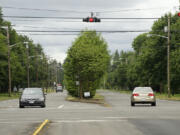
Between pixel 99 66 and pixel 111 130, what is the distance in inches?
1652

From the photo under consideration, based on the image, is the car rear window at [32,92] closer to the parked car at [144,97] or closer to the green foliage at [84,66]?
the parked car at [144,97]

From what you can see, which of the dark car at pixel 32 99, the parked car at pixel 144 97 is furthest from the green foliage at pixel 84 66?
the dark car at pixel 32 99

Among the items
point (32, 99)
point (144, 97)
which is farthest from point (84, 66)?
point (32, 99)

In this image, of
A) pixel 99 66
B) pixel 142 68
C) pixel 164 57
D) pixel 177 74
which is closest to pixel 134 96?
pixel 99 66

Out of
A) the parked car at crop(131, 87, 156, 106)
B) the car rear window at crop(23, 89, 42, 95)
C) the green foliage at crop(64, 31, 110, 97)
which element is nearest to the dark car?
the car rear window at crop(23, 89, 42, 95)

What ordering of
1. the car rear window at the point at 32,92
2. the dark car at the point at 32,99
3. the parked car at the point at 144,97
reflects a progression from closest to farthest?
the dark car at the point at 32,99
the car rear window at the point at 32,92
the parked car at the point at 144,97

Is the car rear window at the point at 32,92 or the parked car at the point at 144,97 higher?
the car rear window at the point at 32,92

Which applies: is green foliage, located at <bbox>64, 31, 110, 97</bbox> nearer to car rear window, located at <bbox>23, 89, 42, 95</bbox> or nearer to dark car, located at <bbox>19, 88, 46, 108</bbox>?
car rear window, located at <bbox>23, 89, 42, 95</bbox>

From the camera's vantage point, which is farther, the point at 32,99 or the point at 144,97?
the point at 144,97

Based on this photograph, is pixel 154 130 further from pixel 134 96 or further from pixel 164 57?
pixel 164 57

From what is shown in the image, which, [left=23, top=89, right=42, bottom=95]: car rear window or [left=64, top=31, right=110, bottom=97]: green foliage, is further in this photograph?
[left=64, top=31, right=110, bottom=97]: green foliage

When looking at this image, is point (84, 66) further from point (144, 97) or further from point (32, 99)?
point (32, 99)

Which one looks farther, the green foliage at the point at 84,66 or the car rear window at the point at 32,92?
the green foliage at the point at 84,66

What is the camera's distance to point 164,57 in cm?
8931
